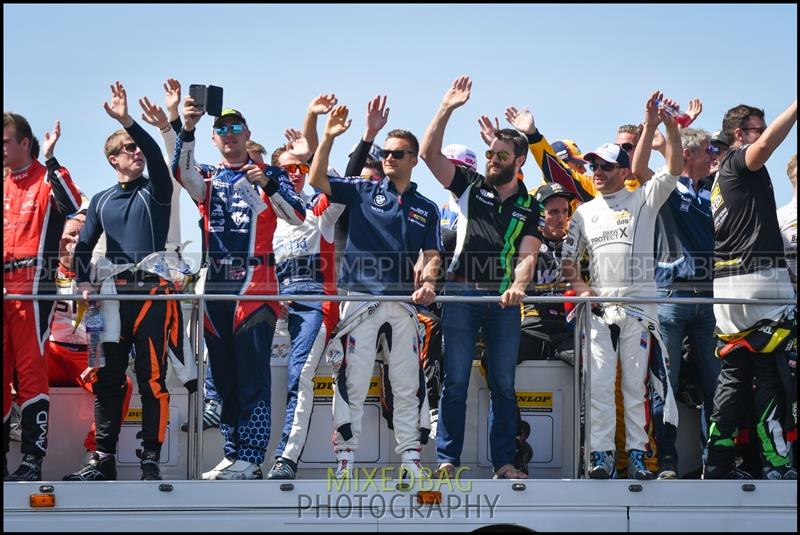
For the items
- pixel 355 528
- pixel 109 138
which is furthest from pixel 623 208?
pixel 109 138

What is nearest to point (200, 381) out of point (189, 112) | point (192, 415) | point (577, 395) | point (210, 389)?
point (192, 415)

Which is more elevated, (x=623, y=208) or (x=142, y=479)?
(x=623, y=208)

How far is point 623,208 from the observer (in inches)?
264

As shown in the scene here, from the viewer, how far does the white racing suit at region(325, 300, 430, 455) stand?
6.30m

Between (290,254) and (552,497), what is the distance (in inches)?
85.2

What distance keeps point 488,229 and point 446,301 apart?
1.85 feet

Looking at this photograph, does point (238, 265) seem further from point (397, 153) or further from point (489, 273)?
point (489, 273)

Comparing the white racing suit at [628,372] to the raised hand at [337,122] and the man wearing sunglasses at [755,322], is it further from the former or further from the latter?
the raised hand at [337,122]

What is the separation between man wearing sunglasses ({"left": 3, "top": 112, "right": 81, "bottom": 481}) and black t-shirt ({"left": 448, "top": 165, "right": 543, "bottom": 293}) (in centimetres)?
229

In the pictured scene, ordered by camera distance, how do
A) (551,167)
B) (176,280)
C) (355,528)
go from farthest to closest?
(551,167) < (176,280) < (355,528)

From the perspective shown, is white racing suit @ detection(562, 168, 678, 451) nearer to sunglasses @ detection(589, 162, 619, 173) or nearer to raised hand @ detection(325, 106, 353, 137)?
sunglasses @ detection(589, 162, 619, 173)

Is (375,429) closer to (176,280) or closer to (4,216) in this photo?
(176,280)

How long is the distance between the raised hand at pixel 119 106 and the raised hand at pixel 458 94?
6.03 ft

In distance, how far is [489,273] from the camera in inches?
259
